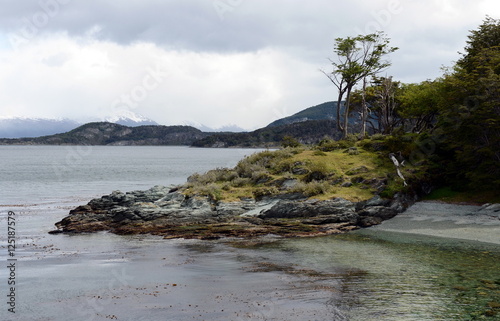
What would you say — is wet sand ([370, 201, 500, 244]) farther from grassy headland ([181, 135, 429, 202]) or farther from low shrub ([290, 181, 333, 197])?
low shrub ([290, 181, 333, 197])

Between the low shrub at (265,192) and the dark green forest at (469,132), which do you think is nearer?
the dark green forest at (469,132)

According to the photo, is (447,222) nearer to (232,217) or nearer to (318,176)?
(318,176)

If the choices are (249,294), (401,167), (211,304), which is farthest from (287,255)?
(401,167)

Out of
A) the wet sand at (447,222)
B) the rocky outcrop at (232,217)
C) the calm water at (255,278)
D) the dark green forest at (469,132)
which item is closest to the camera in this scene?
the calm water at (255,278)

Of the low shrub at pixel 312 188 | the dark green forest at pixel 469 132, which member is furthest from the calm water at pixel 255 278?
the dark green forest at pixel 469 132

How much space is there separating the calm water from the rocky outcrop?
222 cm

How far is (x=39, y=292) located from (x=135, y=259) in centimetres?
650

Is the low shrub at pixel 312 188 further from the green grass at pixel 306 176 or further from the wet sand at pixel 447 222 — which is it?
the wet sand at pixel 447 222

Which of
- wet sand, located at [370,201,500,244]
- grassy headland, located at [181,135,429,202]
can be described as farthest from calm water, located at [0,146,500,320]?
grassy headland, located at [181,135,429,202]

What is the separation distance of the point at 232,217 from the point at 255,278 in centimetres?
1558

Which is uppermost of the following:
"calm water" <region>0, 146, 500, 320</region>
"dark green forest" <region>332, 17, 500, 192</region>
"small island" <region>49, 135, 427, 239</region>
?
"dark green forest" <region>332, 17, 500, 192</region>

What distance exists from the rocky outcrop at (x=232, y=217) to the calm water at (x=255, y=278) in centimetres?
222

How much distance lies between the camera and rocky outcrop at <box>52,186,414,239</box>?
32.0m

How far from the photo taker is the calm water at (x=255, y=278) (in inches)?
593
